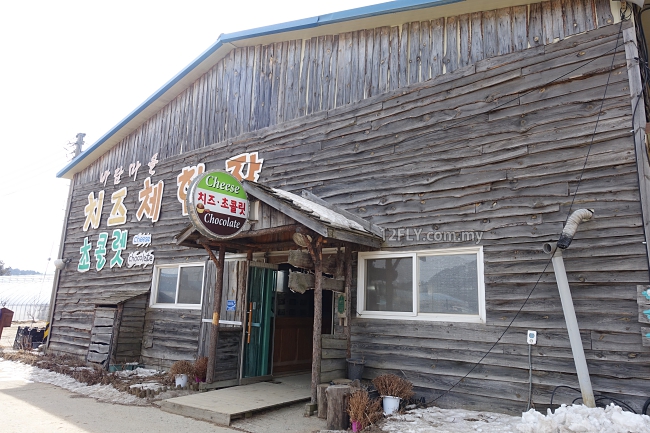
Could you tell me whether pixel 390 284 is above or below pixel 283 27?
below

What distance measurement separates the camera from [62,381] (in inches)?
360

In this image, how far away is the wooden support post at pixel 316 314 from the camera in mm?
6336

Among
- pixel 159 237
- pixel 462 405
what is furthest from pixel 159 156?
pixel 462 405

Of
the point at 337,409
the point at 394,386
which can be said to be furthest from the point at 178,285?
the point at 394,386

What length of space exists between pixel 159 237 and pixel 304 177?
4.78 meters

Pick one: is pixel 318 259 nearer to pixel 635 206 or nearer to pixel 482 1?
pixel 635 206

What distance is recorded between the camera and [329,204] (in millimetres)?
8242

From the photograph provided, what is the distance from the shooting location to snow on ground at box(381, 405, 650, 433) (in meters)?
4.41

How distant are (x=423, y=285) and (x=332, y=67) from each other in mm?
4708

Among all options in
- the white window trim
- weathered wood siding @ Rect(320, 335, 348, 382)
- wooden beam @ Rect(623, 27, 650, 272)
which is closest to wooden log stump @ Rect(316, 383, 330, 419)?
weathered wood siding @ Rect(320, 335, 348, 382)

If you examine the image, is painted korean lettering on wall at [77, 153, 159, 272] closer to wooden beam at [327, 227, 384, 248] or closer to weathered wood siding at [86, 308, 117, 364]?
weathered wood siding at [86, 308, 117, 364]

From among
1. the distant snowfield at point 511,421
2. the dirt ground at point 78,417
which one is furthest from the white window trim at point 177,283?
the dirt ground at point 78,417

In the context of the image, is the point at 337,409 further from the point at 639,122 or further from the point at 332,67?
the point at 332,67

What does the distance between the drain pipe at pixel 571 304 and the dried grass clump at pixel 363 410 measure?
2.37m
